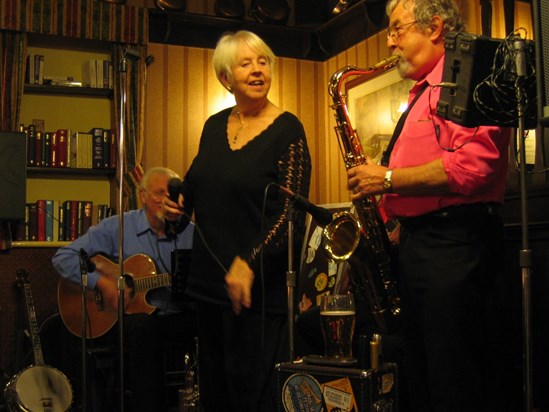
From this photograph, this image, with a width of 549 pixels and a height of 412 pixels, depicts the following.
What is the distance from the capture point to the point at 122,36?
17.8 ft

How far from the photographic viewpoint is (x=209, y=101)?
19.0 ft

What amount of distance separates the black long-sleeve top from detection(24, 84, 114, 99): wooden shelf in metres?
3.29

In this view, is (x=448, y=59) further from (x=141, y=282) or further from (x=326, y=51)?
Result: (x=326, y=51)

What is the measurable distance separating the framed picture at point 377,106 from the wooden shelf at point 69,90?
6.19ft

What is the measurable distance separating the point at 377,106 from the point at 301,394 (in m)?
3.26

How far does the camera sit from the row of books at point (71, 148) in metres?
5.24

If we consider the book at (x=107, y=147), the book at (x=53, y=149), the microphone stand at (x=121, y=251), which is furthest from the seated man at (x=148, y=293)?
the book at (x=53, y=149)

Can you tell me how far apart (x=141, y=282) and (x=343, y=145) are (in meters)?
1.54

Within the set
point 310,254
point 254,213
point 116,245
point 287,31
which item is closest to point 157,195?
point 116,245

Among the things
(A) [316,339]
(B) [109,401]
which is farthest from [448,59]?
(B) [109,401]

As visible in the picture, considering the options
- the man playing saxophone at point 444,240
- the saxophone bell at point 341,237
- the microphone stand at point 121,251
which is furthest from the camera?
the microphone stand at point 121,251

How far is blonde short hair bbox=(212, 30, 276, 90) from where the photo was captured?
8.46 ft

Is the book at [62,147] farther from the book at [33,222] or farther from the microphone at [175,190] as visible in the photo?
the microphone at [175,190]

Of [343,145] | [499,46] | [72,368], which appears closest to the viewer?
[499,46]
